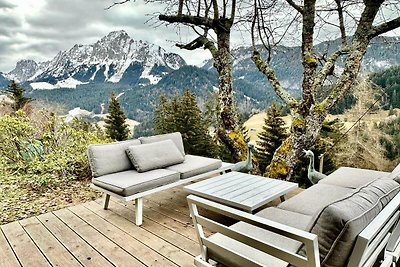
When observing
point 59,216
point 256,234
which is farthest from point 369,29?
point 59,216

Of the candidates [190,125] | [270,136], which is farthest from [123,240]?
[270,136]

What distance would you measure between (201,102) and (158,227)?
13.2 metres

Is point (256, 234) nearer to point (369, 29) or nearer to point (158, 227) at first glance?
point (158, 227)

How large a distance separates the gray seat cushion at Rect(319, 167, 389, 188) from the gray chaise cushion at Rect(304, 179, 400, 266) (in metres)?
1.54

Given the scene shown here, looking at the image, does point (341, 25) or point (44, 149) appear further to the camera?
point (44, 149)

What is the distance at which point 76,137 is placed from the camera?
5.23 m

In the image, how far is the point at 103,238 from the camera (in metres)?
2.61

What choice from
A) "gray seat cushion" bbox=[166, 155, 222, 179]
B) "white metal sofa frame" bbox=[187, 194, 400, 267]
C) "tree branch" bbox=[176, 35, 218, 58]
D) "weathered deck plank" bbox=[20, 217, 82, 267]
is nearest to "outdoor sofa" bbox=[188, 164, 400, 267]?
"white metal sofa frame" bbox=[187, 194, 400, 267]

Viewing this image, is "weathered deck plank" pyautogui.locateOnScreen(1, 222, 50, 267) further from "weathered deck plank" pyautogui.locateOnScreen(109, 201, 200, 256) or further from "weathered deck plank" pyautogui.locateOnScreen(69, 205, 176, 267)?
"weathered deck plank" pyautogui.locateOnScreen(109, 201, 200, 256)

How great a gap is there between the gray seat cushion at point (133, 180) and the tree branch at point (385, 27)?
10.7 feet

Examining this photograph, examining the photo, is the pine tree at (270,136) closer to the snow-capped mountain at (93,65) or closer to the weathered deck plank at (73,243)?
the weathered deck plank at (73,243)

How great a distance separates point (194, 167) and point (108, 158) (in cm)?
106

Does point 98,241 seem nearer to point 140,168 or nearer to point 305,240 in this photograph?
point 140,168

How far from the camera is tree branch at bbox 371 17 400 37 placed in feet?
11.7
